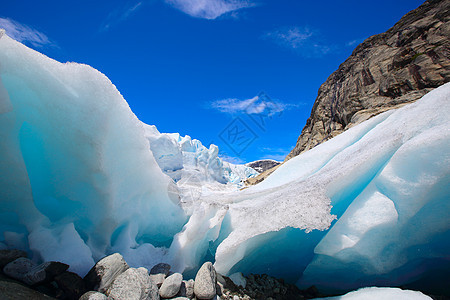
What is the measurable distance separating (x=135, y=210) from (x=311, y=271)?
2.43 metres

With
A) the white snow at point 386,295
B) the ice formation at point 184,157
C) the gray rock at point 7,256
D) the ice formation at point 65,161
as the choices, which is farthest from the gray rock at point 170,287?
the ice formation at point 184,157

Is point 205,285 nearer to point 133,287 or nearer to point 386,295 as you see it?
point 133,287

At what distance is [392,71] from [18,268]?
17269mm

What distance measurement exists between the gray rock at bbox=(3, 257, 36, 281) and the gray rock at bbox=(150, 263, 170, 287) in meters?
0.99

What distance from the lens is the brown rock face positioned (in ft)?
34.7

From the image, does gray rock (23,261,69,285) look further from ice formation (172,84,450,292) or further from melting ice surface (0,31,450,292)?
ice formation (172,84,450,292)

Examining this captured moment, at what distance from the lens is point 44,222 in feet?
7.35

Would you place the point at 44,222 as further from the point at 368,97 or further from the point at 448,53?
the point at 368,97

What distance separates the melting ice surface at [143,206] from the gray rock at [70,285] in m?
0.29

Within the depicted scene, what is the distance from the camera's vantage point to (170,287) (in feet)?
6.24

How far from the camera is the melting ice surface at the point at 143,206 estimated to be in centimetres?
199

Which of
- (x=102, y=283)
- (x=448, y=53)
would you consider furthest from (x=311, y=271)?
(x=448, y=53)

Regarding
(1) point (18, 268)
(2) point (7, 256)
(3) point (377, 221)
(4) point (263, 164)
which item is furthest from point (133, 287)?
(4) point (263, 164)

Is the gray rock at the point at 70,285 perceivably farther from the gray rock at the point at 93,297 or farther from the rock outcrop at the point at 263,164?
the rock outcrop at the point at 263,164
